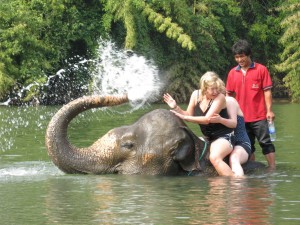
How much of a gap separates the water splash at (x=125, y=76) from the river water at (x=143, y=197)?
1.08 meters

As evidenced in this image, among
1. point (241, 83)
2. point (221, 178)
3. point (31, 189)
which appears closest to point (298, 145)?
point (241, 83)

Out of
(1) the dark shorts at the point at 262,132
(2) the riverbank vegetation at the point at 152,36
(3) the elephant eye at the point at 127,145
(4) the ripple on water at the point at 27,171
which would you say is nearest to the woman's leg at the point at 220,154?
(3) the elephant eye at the point at 127,145

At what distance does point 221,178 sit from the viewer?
1245 cm

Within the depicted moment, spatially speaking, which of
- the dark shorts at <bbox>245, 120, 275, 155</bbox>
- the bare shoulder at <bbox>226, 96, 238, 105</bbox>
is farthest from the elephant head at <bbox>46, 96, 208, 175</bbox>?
the dark shorts at <bbox>245, 120, 275, 155</bbox>

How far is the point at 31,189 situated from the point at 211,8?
3564 centimetres

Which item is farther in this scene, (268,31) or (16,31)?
(268,31)

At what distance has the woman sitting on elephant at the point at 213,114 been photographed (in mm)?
12461

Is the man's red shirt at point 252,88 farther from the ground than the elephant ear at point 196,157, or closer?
farther from the ground

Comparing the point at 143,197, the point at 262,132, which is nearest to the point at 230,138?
the point at 262,132

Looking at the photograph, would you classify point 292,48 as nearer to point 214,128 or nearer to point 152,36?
point 152,36

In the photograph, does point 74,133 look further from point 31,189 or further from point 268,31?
point 268,31

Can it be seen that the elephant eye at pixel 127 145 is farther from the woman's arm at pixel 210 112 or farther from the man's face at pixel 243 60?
the man's face at pixel 243 60

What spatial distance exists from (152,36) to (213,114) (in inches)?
1358

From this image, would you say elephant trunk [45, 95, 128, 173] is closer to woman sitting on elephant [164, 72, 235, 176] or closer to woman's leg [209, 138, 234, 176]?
woman sitting on elephant [164, 72, 235, 176]
